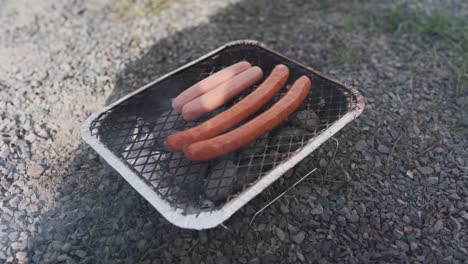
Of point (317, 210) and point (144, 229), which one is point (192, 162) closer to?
point (144, 229)

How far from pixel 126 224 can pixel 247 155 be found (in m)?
1.16

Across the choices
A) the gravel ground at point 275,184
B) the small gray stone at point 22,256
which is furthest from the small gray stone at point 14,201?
the small gray stone at point 22,256

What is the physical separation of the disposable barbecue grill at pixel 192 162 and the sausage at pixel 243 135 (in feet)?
0.58

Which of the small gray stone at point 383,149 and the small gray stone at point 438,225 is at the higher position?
the small gray stone at point 383,149

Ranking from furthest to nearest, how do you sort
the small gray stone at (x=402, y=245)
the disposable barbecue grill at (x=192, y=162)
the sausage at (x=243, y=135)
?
the small gray stone at (x=402, y=245) → the sausage at (x=243, y=135) → the disposable barbecue grill at (x=192, y=162)

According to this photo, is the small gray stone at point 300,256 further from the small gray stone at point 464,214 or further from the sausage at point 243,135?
the small gray stone at point 464,214

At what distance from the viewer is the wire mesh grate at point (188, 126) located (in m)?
2.77

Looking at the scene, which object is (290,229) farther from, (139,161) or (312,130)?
(139,161)

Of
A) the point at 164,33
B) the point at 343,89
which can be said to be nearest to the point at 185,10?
the point at 164,33

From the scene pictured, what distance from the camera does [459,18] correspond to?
528 centimetres

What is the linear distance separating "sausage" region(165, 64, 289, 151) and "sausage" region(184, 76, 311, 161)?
0.10 meters

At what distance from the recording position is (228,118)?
9.59ft

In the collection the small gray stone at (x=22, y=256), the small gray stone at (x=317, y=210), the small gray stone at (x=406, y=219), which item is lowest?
the small gray stone at (x=406, y=219)

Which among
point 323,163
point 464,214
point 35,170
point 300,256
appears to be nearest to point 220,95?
point 323,163
